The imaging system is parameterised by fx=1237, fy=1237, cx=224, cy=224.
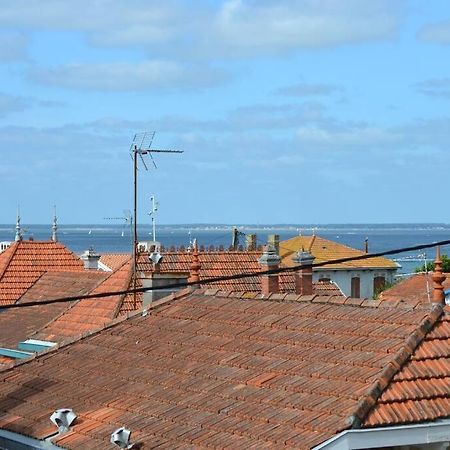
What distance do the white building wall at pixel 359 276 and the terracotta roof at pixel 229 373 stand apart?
45323 millimetres

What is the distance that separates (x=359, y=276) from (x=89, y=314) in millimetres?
39466

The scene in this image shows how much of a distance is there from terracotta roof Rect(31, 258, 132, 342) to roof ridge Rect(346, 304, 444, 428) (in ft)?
46.8

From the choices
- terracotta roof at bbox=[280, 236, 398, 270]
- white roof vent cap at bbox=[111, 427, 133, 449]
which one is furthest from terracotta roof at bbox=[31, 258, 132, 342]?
terracotta roof at bbox=[280, 236, 398, 270]

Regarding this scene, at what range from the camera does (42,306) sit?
1362 inches

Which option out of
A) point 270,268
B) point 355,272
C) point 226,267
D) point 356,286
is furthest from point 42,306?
point 355,272

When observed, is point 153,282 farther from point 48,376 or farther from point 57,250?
point 57,250

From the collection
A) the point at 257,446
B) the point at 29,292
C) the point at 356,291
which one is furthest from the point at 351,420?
the point at 356,291

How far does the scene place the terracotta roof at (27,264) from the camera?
38125 millimetres

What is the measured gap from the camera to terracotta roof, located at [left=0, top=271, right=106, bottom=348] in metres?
31.7

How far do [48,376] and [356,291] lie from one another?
48924 millimetres

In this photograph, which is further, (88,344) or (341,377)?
(88,344)

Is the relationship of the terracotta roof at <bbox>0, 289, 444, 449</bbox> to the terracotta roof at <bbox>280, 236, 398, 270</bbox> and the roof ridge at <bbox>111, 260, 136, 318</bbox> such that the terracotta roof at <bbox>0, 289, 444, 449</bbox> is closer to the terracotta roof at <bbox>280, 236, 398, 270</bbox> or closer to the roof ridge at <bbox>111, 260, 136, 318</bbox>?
the roof ridge at <bbox>111, 260, 136, 318</bbox>

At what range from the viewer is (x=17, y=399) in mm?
17344

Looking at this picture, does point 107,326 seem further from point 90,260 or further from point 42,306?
point 90,260
